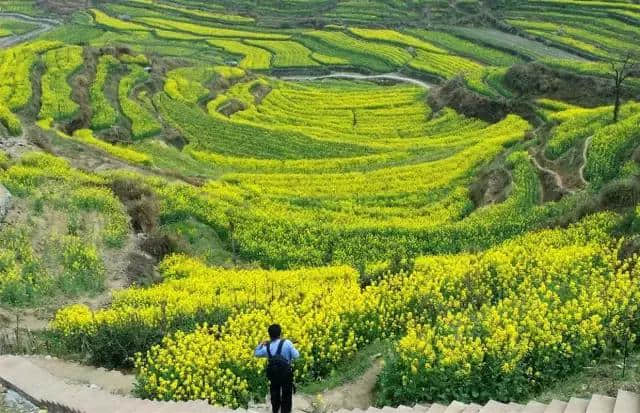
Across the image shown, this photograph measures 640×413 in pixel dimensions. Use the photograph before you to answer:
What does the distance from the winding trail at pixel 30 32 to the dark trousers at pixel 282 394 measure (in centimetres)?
9611

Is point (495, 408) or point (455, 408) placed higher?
point (495, 408)

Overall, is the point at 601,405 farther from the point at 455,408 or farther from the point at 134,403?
the point at 134,403

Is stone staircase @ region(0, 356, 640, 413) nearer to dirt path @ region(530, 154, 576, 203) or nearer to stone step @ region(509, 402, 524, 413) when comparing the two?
stone step @ region(509, 402, 524, 413)

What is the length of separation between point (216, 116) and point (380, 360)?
4384 cm

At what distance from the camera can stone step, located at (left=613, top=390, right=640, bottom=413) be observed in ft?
28.7

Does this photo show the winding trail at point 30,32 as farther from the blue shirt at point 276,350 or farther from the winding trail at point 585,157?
the blue shirt at point 276,350

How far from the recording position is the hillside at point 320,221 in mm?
12992

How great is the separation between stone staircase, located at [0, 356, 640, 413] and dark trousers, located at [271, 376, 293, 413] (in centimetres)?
57

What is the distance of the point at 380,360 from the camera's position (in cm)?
1363

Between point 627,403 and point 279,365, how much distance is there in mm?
5277

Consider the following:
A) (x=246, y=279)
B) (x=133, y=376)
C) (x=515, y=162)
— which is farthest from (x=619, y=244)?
(x=515, y=162)

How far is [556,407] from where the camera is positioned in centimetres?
954

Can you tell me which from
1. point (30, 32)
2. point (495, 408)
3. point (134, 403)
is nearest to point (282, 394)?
point (134, 403)

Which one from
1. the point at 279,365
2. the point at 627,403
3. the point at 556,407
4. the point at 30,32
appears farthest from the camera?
the point at 30,32
